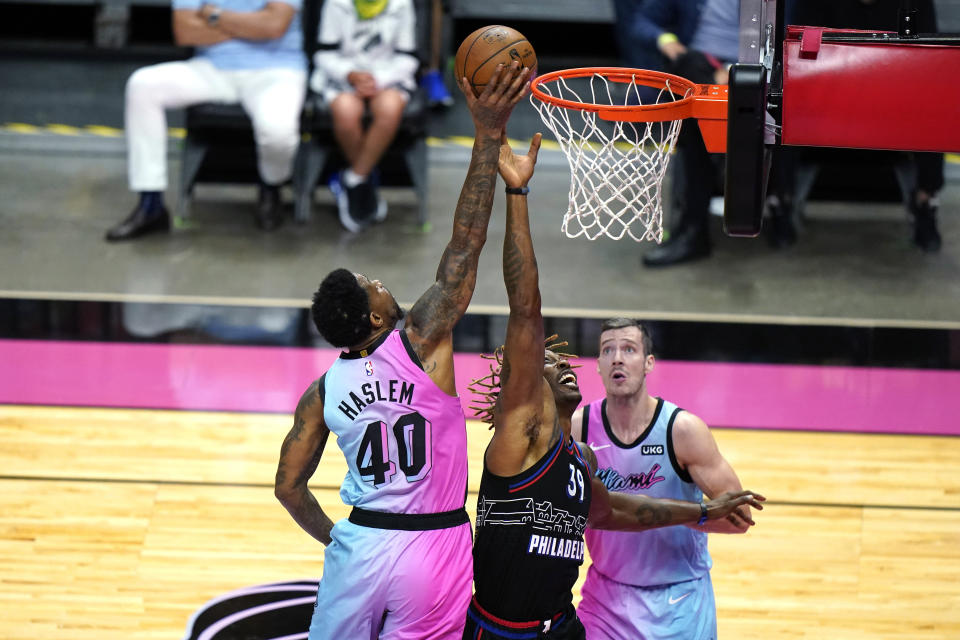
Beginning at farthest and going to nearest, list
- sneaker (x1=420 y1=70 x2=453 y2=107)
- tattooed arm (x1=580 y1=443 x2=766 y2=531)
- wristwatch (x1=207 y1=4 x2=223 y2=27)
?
sneaker (x1=420 y1=70 x2=453 y2=107)
wristwatch (x1=207 y1=4 x2=223 y2=27)
tattooed arm (x1=580 y1=443 x2=766 y2=531)

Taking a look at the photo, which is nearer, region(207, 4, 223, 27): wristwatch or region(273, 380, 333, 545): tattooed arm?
region(273, 380, 333, 545): tattooed arm

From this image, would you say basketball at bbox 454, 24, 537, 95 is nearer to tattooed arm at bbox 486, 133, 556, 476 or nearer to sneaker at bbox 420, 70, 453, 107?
tattooed arm at bbox 486, 133, 556, 476

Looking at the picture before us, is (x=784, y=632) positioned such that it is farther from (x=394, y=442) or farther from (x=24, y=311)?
(x=24, y=311)

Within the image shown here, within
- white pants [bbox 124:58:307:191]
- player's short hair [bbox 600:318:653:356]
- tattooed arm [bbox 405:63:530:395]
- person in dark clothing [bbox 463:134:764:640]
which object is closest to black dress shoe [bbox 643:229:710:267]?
white pants [bbox 124:58:307:191]

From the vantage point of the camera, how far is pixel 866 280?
26.8ft

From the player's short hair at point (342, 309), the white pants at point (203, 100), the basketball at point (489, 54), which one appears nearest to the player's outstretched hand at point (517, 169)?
the basketball at point (489, 54)

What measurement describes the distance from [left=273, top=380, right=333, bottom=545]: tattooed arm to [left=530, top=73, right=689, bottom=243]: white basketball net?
96cm

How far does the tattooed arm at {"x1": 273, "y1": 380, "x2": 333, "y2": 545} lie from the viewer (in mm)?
3742

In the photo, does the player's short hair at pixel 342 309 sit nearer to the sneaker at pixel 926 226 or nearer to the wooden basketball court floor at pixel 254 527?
the wooden basketball court floor at pixel 254 527

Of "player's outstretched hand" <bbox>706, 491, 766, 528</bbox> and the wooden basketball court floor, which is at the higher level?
"player's outstretched hand" <bbox>706, 491, 766, 528</bbox>

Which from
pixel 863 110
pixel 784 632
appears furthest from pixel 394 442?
pixel 784 632

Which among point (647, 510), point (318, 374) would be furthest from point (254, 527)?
point (647, 510)

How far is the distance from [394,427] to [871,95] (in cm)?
159

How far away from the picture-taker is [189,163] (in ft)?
28.7
